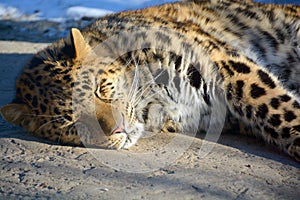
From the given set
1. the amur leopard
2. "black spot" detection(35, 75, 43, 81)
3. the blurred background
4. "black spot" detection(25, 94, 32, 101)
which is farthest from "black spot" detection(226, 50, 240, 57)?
the blurred background

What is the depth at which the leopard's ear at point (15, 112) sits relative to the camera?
4372mm

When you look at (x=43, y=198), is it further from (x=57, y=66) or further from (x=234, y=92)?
(x=234, y=92)

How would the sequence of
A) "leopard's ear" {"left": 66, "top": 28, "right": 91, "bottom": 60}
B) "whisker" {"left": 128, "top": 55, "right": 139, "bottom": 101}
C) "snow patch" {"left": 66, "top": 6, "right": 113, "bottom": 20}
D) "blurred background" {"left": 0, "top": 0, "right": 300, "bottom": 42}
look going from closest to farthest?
"leopard's ear" {"left": 66, "top": 28, "right": 91, "bottom": 60}, "whisker" {"left": 128, "top": 55, "right": 139, "bottom": 101}, "blurred background" {"left": 0, "top": 0, "right": 300, "bottom": 42}, "snow patch" {"left": 66, "top": 6, "right": 113, "bottom": 20}

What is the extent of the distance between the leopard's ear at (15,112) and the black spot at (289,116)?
2015mm

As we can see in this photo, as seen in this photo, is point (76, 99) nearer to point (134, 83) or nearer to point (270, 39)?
point (134, 83)

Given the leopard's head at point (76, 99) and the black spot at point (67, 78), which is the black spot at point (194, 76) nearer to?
the leopard's head at point (76, 99)

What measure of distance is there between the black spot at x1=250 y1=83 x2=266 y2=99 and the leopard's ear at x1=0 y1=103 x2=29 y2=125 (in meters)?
1.78

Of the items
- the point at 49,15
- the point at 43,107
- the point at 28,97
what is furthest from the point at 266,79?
the point at 49,15

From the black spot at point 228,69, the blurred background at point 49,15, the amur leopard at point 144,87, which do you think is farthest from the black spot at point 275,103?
the blurred background at point 49,15

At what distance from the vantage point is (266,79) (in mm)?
4234

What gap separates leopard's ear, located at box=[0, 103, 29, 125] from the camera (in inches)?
172

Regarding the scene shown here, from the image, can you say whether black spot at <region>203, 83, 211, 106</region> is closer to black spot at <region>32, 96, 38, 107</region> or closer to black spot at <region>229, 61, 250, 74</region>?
black spot at <region>229, 61, 250, 74</region>

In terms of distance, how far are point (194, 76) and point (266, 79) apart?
22.5 inches

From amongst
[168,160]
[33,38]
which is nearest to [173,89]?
[168,160]
